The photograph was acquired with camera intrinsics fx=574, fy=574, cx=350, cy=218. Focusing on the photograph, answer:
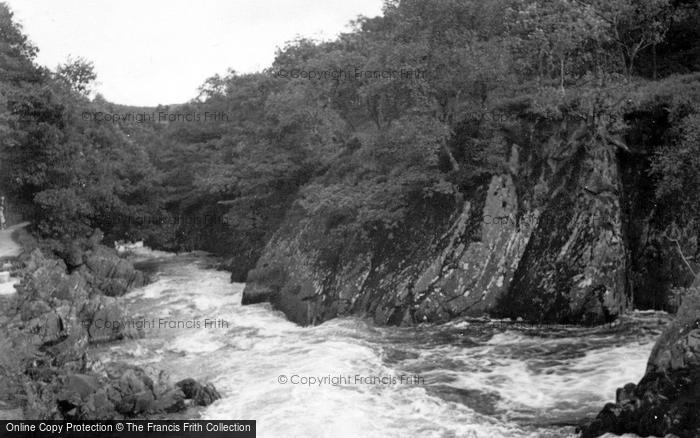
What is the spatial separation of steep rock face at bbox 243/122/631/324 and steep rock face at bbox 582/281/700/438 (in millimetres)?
5718

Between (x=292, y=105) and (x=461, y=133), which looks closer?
(x=461, y=133)

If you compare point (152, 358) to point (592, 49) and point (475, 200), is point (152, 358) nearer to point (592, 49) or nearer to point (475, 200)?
point (475, 200)

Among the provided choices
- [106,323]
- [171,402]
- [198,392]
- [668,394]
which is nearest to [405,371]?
[198,392]

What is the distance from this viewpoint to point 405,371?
1296cm

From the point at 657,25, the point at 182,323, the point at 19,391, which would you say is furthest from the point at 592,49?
the point at 19,391

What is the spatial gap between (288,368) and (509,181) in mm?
8872

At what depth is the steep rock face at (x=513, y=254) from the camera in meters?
15.5

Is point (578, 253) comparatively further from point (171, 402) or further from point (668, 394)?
point (171, 402)

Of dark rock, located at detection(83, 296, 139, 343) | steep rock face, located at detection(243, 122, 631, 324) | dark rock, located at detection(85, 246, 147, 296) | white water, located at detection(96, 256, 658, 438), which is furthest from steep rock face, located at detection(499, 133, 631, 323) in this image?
dark rock, located at detection(85, 246, 147, 296)

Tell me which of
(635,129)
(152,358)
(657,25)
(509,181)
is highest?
(657,25)

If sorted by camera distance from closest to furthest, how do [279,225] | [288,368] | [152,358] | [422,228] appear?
[288,368] < [152,358] < [422,228] < [279,225]

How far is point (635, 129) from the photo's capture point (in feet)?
55.8

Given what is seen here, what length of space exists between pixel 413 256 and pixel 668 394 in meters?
9.88

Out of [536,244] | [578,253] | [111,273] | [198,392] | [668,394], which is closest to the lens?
[668,394]
